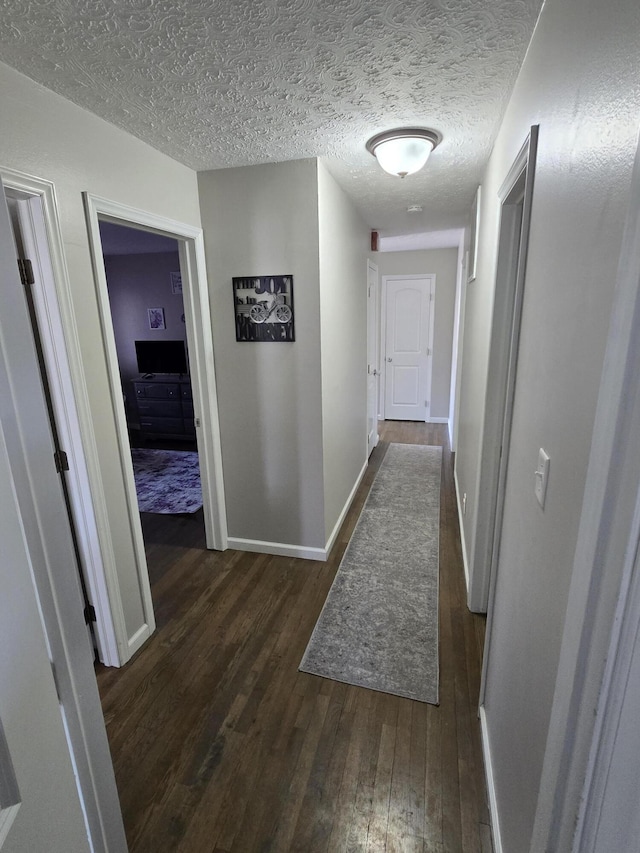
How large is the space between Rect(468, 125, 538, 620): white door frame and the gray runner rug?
1.06 ft

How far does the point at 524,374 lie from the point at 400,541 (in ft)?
6.64

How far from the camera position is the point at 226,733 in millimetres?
1670

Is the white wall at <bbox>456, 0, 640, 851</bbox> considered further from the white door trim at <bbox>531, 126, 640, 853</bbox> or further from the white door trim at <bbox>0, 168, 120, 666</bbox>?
the white door trim at <bbox>0, 168, 120, 666</bbox>

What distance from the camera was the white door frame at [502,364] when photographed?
1353 millimetres

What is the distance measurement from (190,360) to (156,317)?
3320 mm

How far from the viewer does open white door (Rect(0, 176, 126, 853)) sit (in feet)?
1.86

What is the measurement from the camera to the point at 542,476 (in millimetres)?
988

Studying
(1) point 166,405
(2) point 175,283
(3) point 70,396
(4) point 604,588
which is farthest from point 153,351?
(4) point 604,588

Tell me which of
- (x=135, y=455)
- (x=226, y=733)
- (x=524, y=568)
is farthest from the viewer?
(x=135, y=455)

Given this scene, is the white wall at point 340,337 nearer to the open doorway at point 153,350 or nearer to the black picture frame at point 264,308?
the black picture frame at point 264,308

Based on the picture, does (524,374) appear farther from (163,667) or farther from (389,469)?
(389,469)

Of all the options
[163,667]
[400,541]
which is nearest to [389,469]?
[400,541]

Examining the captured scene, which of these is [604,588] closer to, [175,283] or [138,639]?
[138,639]

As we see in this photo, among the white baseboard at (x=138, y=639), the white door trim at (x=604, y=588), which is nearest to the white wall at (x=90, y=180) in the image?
the white baseboard at (x=138, y=639)
